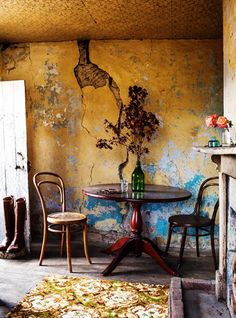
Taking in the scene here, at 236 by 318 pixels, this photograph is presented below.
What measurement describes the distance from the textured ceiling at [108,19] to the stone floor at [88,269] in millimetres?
2532

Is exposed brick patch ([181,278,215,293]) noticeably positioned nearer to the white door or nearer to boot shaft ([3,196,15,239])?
the white door

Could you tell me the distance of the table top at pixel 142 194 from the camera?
361 centimetres

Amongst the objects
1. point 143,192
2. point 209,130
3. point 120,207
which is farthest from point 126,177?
point 209,130

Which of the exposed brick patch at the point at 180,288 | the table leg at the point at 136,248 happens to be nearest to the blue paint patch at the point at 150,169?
the table leg at the point at 136,248

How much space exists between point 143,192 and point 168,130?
3.20ft

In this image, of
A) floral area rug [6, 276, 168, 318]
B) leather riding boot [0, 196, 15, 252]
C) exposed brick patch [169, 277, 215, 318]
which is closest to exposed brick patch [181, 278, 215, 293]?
exposed brick patch [169, 277, 215, 318]

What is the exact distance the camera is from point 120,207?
15.4 feet

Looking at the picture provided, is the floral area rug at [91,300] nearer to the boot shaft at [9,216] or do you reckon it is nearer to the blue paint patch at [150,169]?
the boot shaft at [9,216]

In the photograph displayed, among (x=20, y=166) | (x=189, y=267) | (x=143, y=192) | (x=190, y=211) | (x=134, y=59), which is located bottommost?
(x=189, y=267)

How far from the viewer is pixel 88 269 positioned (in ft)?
12.7

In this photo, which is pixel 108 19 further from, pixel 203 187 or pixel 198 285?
pixel 198 285

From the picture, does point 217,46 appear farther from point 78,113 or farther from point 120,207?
point 120,207

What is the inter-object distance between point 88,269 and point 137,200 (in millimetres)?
927

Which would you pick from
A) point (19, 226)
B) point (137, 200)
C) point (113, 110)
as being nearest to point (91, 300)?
point (137, 200)
